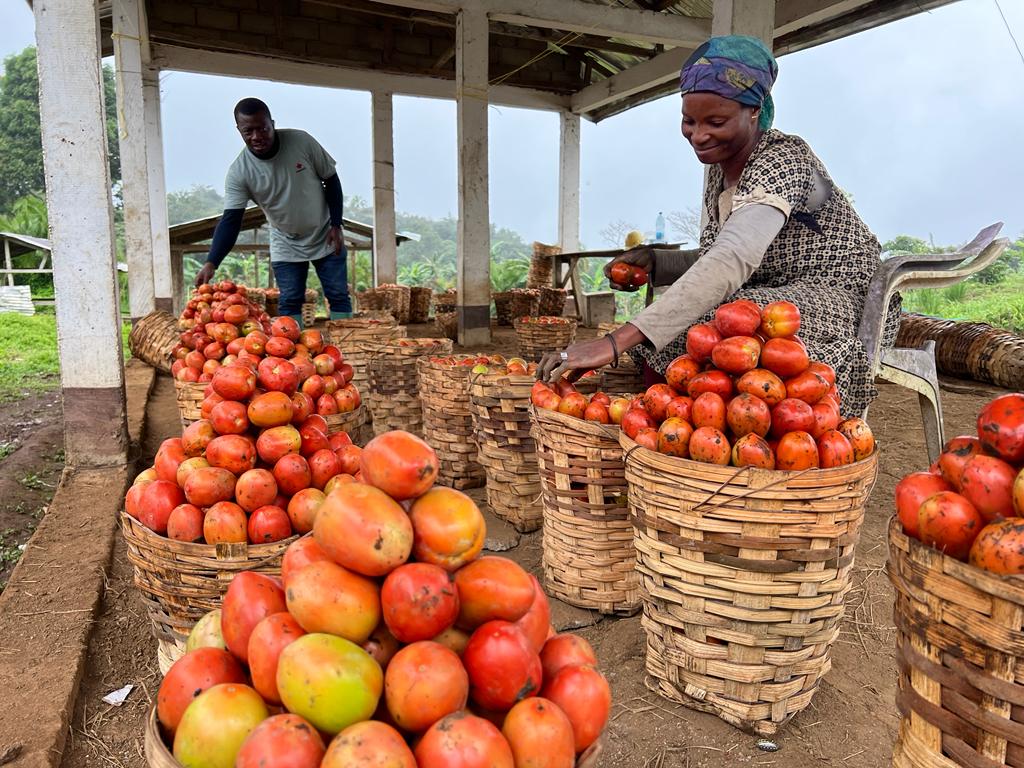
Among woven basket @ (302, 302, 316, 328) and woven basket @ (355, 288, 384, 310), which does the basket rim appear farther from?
woven basket @ (355, 288, 384, 310)

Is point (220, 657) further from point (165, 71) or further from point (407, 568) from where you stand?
point (165, 71)

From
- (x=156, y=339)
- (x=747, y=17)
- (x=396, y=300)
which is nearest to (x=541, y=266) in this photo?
(x=396, y=300)

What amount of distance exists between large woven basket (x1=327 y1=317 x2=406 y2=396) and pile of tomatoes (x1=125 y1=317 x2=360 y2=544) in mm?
2452

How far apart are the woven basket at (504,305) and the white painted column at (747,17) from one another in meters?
5.69

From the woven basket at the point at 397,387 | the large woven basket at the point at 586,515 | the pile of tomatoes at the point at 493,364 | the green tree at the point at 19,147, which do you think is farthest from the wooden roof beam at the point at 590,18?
the green tree at the point at 19,147

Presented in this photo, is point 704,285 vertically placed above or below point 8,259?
below

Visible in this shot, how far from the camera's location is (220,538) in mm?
1846

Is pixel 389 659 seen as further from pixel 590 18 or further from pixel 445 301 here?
pixel 445 301

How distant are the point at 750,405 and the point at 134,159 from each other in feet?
28.2

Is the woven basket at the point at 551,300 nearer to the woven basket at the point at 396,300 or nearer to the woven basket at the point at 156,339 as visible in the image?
the woven basket at the point at 396,300

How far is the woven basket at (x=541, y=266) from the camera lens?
12859 millimetres

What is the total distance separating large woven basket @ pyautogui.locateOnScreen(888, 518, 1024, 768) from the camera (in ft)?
3.66

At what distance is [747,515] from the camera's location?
1690mm

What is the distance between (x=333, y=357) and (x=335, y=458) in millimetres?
1617
